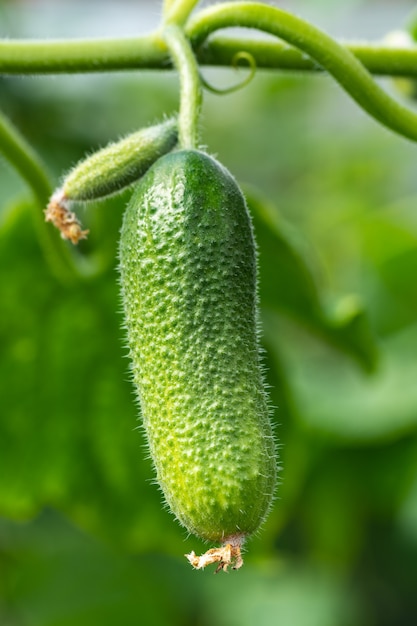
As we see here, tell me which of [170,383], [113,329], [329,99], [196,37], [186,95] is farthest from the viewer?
[329,99]

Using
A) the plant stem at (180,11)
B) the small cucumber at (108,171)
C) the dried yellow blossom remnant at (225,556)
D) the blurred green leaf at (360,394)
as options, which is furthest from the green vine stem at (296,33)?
the blurred green leaf at (360,394)

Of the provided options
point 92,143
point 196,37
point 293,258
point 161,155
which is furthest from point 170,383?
point 92,143

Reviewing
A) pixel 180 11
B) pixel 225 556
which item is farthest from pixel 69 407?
pixel 225 556

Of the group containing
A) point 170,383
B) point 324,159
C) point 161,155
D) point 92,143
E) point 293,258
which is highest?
point 324,159

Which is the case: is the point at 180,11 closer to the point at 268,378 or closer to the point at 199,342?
the point at 199,342

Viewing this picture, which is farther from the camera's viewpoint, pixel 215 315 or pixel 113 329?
pixel 113 329

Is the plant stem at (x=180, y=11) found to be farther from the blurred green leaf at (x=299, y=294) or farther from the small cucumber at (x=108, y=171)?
the blurred green leaf at (x=299, y=294)

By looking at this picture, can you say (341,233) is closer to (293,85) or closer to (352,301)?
(293,85)

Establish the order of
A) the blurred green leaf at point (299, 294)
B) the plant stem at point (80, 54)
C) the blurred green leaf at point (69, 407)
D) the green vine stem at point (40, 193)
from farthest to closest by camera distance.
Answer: the blurred green leaf at point (69, 407)
the blurred green leaf at point (299, 294)
the green vine stem at point (40, 193)
the plant stem at point (80, 54)
